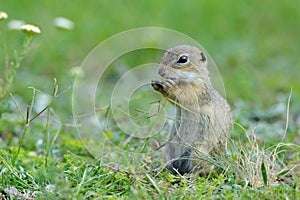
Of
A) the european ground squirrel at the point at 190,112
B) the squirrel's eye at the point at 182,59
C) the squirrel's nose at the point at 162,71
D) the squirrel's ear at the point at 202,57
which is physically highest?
the squirrel's ear at the point at 202,57

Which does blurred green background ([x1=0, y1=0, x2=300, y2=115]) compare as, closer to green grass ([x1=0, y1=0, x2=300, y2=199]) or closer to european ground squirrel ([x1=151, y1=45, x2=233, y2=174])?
green grass ([x1=0, y1=0, x2=300, y2=199])

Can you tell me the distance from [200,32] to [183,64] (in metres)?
5.54

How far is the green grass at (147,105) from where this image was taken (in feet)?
14.0

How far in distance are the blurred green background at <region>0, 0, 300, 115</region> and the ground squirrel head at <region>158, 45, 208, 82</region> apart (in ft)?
10.3

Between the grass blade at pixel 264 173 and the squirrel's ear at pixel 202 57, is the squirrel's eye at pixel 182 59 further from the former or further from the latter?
the grass blade at pixel 264 173

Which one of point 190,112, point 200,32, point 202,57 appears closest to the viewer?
point 190,112

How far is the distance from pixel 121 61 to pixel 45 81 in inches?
52.1

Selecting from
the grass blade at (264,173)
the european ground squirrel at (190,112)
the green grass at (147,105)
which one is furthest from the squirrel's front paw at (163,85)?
the grass blade at (264,173)

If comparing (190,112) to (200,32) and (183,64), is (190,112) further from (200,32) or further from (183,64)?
(200,32)

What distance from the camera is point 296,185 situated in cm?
419

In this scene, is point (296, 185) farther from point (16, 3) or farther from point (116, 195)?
point (16, 3)

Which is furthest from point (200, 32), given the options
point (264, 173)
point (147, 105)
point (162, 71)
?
point (264, 173)

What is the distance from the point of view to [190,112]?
4848 mm

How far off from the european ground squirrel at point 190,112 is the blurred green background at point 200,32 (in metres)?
3.24
